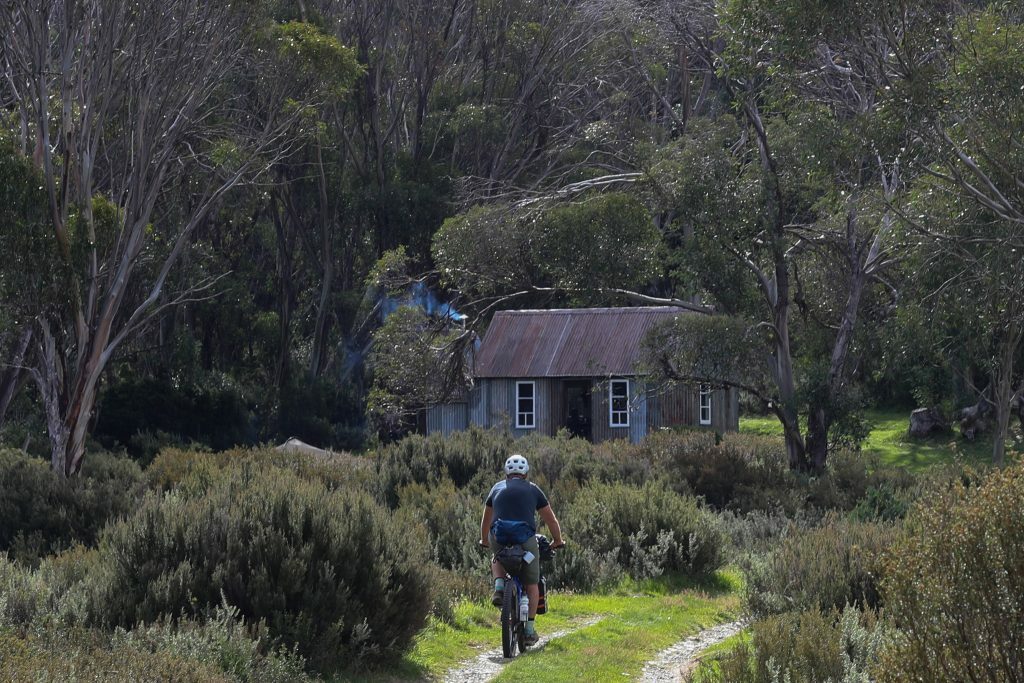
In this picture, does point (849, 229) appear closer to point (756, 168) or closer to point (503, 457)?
point (756, 168)

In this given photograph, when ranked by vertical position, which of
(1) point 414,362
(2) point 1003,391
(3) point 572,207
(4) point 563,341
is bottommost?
(2) point 1003,391

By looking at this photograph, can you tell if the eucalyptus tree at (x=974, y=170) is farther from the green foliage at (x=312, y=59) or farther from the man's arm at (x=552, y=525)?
the green foliage at (x=312, y=59)

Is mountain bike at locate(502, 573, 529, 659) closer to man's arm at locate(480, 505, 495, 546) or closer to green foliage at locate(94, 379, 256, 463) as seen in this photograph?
man's arm at locate(480, 505, 495, 546)

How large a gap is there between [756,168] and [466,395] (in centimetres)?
1594

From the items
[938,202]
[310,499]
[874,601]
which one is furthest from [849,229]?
[310,499]

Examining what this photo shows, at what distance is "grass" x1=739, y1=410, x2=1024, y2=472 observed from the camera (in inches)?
1392

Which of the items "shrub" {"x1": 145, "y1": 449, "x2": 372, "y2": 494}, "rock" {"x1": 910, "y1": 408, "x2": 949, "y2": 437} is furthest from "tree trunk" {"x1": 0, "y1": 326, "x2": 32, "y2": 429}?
"rock" {"x1": 910, "y1": 408, "x2": 949, "y2": 437}

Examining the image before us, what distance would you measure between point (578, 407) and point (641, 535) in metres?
24.7

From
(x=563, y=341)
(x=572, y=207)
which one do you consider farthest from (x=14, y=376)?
(x=563, y=341)

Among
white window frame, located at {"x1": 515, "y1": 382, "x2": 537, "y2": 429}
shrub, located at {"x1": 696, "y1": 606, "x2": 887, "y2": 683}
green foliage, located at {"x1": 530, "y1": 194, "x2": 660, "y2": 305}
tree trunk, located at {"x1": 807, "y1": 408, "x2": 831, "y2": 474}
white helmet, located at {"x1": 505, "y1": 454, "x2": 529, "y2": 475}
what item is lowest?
shrub, located at {"x1": 696, "y1": 606, "x2": 887, "y2": 683}

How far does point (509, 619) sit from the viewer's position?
34.8ft

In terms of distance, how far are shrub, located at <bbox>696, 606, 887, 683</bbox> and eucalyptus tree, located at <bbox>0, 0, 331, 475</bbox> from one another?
15.8 meters

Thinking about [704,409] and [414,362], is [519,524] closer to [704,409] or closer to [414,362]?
[414,362]

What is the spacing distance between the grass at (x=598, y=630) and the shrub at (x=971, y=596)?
366cm
